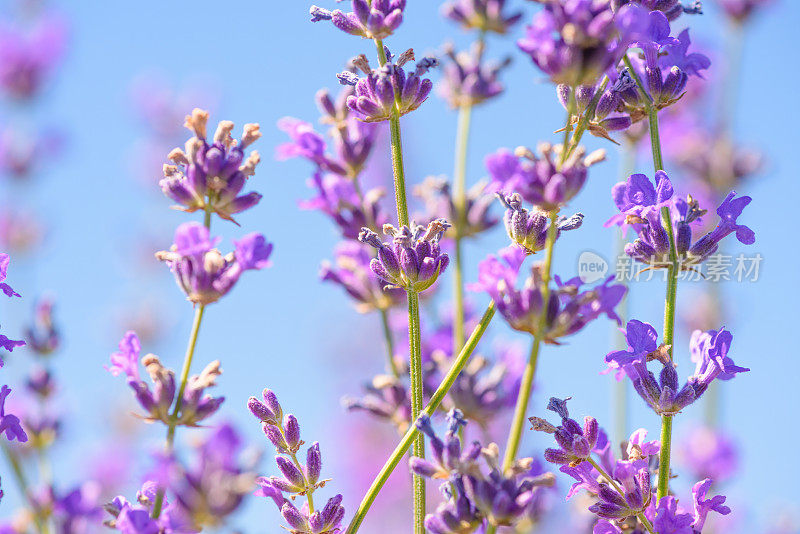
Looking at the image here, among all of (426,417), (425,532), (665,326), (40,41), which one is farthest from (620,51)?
(40,41)

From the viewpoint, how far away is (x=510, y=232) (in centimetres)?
132

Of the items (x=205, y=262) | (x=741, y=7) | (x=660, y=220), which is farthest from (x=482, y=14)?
(x=741, y=7)

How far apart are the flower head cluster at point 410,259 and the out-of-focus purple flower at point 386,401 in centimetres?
42

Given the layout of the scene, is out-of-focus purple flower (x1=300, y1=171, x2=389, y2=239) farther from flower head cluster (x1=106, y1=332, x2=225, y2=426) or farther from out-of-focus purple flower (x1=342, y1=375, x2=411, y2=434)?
flower head cluster (x1=106, y1=332, x2=225, y2=426)

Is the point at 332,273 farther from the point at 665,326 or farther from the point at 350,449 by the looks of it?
the point at 350,449

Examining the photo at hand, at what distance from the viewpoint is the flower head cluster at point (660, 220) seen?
1.38 metres

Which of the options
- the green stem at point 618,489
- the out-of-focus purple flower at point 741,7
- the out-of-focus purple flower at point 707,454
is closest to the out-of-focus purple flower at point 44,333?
the green stem at point 618,489

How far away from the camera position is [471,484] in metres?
1.12

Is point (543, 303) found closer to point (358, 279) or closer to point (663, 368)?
point (663, 368)

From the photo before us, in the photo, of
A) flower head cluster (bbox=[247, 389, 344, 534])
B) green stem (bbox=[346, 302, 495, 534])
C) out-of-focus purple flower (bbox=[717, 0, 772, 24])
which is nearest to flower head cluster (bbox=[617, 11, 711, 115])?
green stem (bbox=[346, 302, 495, 534])

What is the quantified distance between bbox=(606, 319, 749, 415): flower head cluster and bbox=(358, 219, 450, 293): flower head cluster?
1.01 feet

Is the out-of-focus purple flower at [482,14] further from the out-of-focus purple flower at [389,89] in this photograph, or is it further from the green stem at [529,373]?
the green stem at [529,373]

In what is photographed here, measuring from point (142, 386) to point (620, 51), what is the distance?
88 centimetres

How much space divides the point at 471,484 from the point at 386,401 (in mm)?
700
